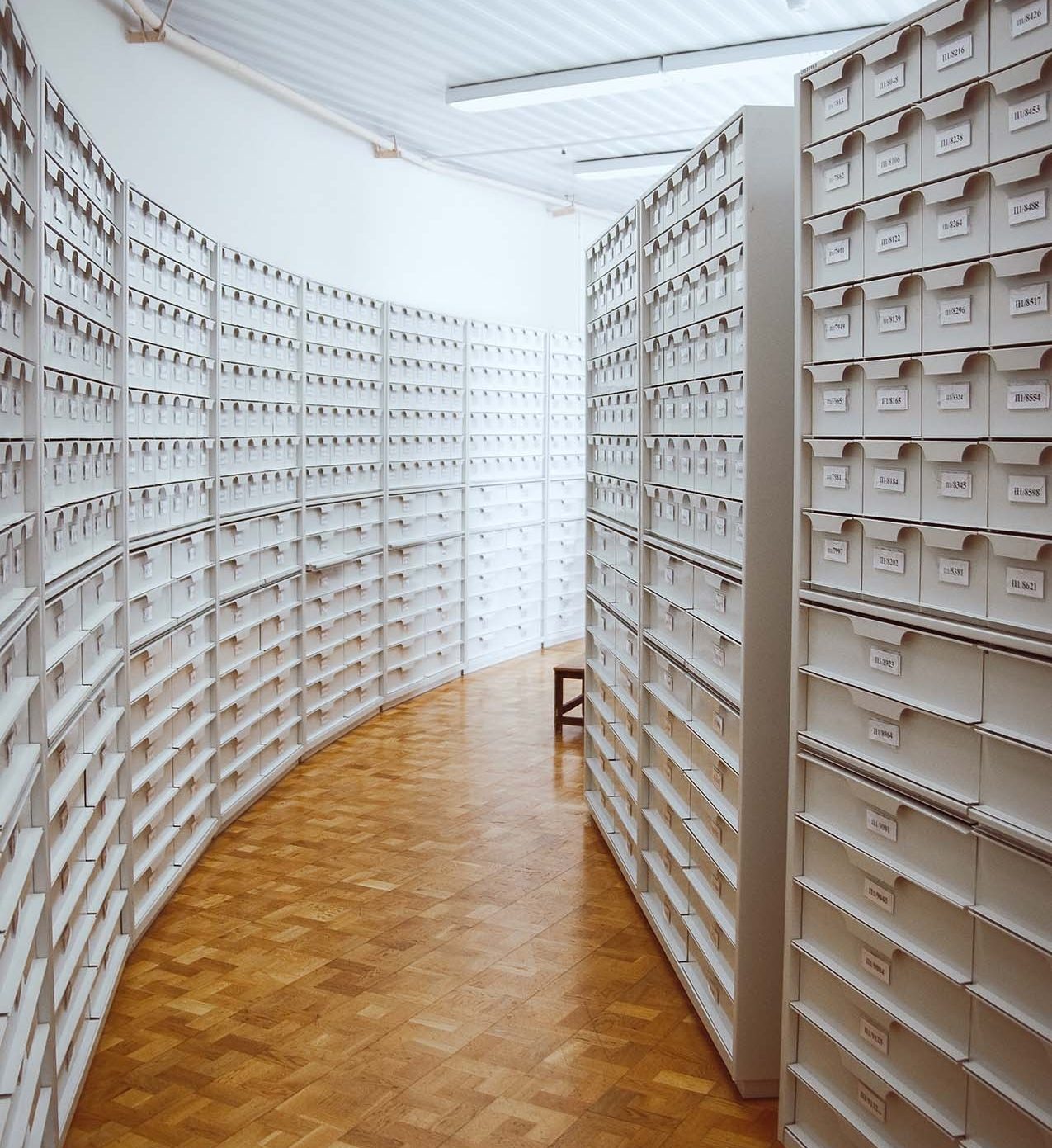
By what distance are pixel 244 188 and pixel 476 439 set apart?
8.05 feet

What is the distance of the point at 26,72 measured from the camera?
237 centimetres

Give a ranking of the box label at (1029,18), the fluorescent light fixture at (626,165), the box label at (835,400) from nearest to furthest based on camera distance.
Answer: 1. the box label at (1029,18)
2. the box label at (835,400)
3. the fluorescent light fixture at (626,165)

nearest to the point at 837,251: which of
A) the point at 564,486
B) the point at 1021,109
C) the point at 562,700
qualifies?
A: the point at 1021,109

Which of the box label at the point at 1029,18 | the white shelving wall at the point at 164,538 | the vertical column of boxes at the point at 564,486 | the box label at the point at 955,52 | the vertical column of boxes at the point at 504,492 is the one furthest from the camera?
the vertical column of boxes at the point at 564,486

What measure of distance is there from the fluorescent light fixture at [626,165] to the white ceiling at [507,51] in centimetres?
13

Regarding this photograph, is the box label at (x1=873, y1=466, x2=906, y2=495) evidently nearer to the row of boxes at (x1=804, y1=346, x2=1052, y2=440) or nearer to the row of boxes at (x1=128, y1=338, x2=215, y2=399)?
the row of boxes at (x1=804, y1=346, x2=1052, y2=440)

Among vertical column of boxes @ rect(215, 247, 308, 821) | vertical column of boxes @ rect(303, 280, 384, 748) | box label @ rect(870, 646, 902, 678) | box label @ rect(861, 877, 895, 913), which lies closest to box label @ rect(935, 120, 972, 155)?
box label @ rect(870, 646, 902, 678)

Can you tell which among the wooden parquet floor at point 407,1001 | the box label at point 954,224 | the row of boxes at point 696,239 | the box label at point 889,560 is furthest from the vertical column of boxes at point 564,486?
the box label at point 954,224

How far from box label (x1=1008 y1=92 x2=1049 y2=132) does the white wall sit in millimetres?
3300

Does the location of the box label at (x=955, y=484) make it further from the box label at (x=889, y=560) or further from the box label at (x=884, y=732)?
the box label at (x=884, y=732)

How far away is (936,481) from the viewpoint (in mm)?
1979

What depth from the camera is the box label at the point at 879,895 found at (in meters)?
2.15

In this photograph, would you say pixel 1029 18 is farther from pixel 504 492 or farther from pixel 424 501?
pixel 504 492

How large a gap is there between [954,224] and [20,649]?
1.80 metres
